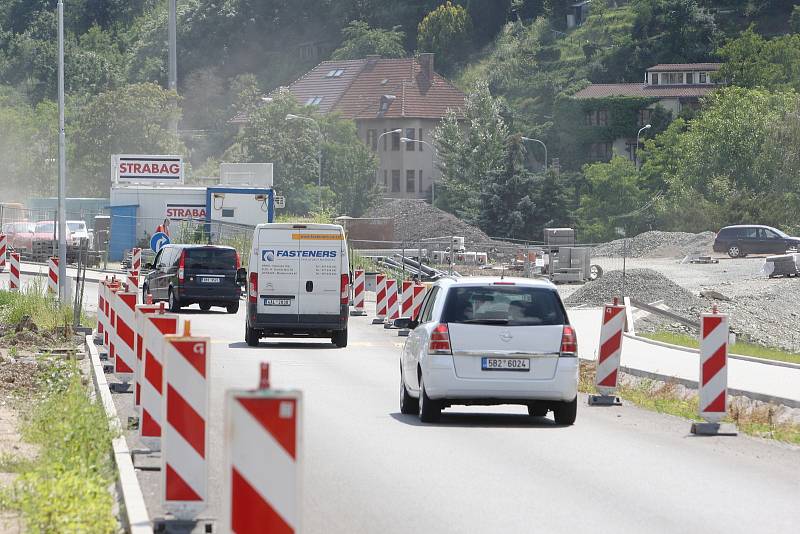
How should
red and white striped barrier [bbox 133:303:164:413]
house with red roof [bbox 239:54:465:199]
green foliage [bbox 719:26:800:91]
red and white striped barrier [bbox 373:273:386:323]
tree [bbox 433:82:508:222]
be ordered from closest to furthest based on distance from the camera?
red and white striped barrier [bbox 133:303:164:413] → red and white striped barrier [bbox 373:273:386:323] → green foliage [bbox 719:26:800:91] → tree [bbox 433:82:508:222] → house with red roof [bbox 239:54:465:199]

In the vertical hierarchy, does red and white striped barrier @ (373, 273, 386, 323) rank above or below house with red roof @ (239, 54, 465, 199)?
below

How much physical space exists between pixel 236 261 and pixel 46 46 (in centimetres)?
12229

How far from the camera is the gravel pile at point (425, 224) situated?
88750mm

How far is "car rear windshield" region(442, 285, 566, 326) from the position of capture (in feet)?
52.0

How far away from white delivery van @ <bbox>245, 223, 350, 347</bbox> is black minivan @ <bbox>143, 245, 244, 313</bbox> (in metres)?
9.84

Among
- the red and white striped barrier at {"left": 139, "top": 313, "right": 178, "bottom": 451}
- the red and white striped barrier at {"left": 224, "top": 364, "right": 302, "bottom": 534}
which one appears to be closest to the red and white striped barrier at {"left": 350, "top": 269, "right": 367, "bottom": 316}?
the red and white striped barrier at {"left": 139, "top": 313, "right": 178, "bottom": 451}

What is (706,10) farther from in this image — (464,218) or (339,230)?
(339,230)

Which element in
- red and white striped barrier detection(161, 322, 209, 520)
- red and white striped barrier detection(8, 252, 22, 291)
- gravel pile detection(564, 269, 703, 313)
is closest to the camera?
red and white striped barrier detection(161, 322, 209, 520)

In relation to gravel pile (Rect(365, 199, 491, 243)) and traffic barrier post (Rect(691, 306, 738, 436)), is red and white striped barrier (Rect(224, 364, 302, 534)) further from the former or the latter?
gravel pile (Rect(365, 199, 491, 243))

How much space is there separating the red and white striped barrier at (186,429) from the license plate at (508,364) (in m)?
6.44

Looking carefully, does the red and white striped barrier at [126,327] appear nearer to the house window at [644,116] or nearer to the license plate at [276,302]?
the license plate at [276,302]

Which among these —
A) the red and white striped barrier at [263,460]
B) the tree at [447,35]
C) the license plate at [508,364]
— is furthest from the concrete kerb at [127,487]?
the tree at [447,35]

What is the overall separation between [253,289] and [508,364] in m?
12.5

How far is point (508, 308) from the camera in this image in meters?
16.2
